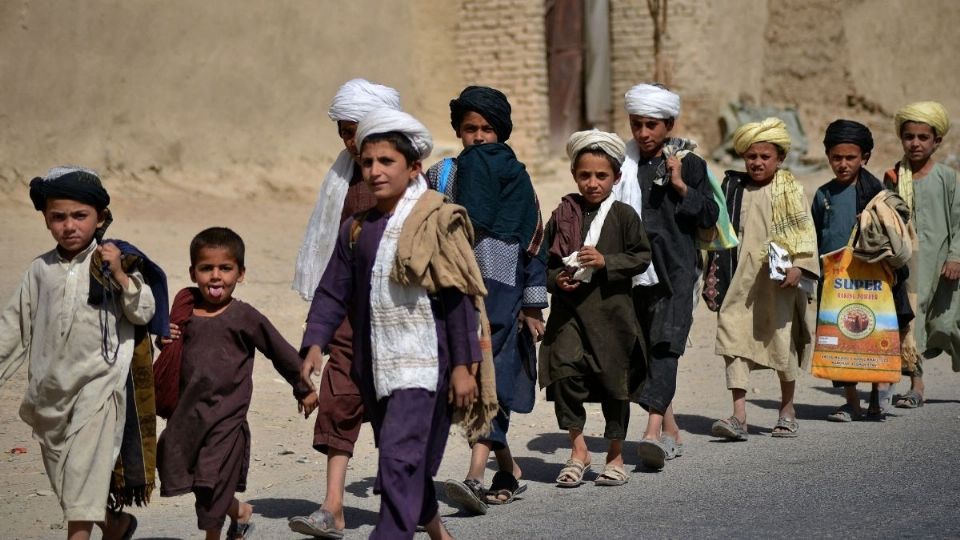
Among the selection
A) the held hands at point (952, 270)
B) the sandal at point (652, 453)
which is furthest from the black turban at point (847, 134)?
the sandal at point (652, 453)

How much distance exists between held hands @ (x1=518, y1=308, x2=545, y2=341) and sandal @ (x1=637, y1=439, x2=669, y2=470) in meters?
0.88

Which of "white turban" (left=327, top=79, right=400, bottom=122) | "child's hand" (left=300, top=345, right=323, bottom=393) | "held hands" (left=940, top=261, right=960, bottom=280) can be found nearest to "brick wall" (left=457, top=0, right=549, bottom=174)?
"held hands" (left=940, top=261, right=960, bottom=280)

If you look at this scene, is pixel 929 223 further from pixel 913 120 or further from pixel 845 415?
pixel 845 415

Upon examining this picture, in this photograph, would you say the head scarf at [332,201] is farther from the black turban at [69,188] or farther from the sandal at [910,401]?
the sandal at [910,401]

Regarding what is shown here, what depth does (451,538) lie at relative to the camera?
5.30m

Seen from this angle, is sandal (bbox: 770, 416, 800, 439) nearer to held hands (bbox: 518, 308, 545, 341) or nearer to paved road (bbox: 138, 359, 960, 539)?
paved road (bbox: 138, 359, 960, 539)

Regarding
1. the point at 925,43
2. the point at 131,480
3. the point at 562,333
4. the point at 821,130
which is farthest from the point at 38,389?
the point at 925,43

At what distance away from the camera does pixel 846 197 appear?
860cm

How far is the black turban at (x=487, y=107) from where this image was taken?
643 centimetres

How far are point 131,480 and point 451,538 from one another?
1200 millimetres

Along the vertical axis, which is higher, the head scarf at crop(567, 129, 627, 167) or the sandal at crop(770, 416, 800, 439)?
the head scarf at crop(567, 129, 627, 167)

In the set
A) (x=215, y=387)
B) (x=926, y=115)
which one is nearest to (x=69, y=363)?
(x=215, y=387)

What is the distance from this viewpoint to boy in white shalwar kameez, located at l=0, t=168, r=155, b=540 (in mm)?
5059

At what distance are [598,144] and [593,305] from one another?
2.47 feet
